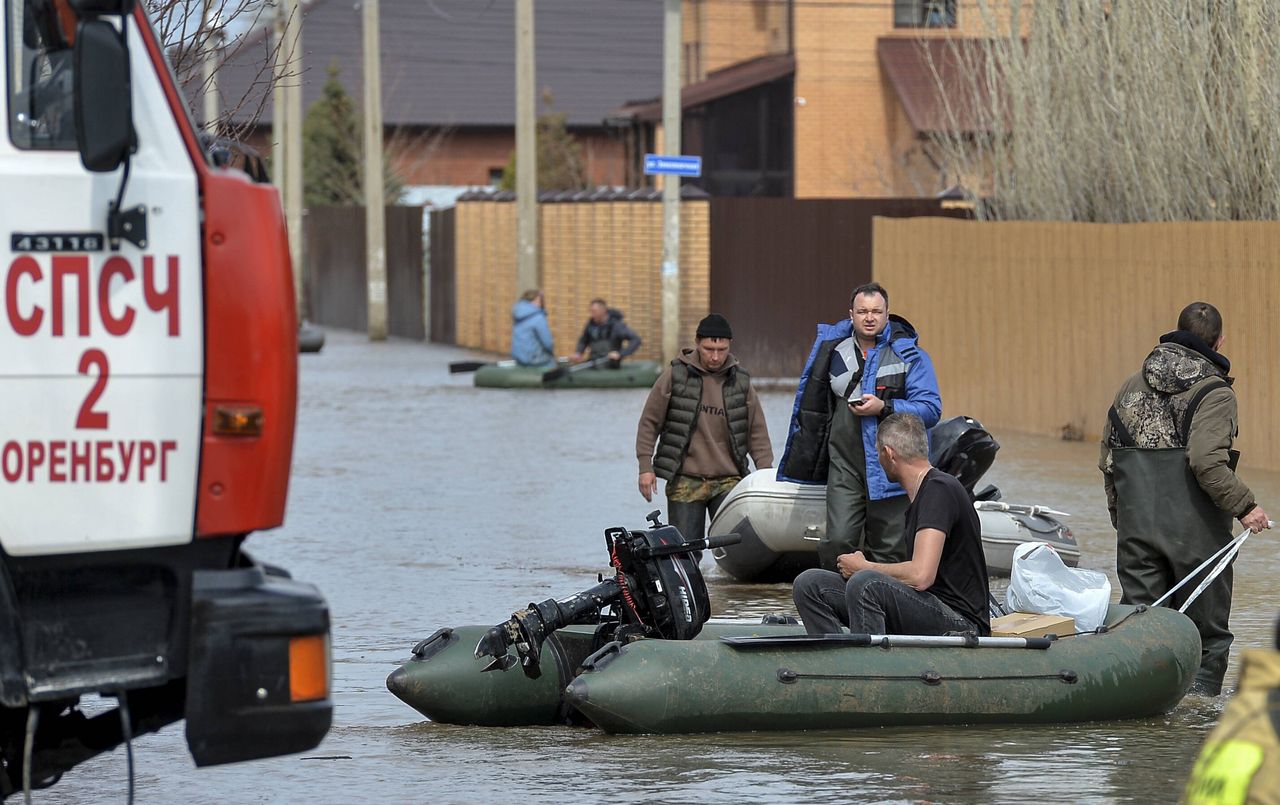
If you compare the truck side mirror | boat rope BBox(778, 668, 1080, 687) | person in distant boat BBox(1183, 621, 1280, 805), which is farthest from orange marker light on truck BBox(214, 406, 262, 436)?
boat rope BBox(778, 668, 1080, 687)

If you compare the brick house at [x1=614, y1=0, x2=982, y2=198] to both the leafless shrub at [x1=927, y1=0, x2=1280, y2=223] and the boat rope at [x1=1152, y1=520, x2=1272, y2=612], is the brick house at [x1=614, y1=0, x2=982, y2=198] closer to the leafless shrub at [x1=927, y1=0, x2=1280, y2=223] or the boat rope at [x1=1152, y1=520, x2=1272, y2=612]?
the leafless shrub at [x1=927, y1=0, x2=1280, y2=223]

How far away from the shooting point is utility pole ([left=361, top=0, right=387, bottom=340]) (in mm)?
39344

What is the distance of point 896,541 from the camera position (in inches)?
416

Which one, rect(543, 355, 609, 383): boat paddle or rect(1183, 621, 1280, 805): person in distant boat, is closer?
rect(1183, 621, 1280, 805): person in distant boat

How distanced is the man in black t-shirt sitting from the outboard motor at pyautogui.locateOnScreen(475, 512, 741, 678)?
1.98ft

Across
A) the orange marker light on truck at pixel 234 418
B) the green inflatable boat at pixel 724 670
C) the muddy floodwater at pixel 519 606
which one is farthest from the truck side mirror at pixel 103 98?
the green inflatable boat at pixel 724 670

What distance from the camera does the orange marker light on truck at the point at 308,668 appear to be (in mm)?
5598

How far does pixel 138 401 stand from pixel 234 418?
0.25 meters

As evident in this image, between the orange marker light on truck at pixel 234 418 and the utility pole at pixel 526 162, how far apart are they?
2717 cm

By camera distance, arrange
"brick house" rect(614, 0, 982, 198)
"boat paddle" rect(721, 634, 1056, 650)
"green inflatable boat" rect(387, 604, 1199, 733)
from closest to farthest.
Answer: "green inflatable boat" rect(387, 604, 1199, 733) → "boat paddle" rect(721, 634, 1056, 650) → "brick house" rect(614, 0, 982, 198)

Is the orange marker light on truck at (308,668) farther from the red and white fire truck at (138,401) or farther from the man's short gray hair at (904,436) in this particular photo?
the man's short gray hair at (904,436)

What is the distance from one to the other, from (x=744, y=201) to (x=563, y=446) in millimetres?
10329

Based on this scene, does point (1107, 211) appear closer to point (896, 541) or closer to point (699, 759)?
point (896, 541)

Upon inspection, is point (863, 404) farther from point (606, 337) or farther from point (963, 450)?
point (606, 337)
